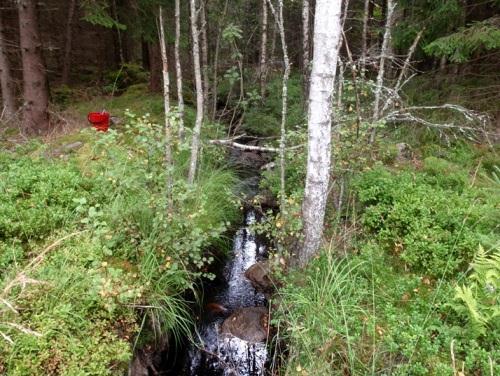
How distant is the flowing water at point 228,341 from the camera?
13.6 ft

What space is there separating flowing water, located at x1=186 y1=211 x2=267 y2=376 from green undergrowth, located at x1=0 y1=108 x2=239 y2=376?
0.41 metres

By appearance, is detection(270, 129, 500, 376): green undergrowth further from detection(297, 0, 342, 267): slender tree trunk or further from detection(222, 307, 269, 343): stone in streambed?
detection(222, 307, 269, 343): stone in streambed

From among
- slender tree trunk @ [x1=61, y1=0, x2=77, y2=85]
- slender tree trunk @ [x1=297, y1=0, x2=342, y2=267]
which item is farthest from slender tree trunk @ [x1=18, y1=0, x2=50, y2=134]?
slender tree trunk @ [x1=297, y1=0, x2=342, y2=267]

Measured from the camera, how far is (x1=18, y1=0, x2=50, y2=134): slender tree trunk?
24.0ft

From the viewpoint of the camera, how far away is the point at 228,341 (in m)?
4.48

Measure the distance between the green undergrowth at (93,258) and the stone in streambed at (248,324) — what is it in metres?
0.64

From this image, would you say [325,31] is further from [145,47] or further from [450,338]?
[145,47]

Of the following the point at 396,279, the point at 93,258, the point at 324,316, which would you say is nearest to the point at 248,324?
the point at 324,316

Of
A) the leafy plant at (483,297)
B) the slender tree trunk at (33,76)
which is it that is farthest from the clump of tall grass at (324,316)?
the slender tree trunk at (33,76)

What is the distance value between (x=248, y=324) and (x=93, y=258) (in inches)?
85.4

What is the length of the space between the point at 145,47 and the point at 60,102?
4248mm

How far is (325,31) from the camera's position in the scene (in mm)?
3658

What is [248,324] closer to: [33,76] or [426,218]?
[426,218]

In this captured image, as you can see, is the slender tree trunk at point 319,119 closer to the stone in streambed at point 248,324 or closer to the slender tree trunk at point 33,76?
the stone in streambed at point 248,324
